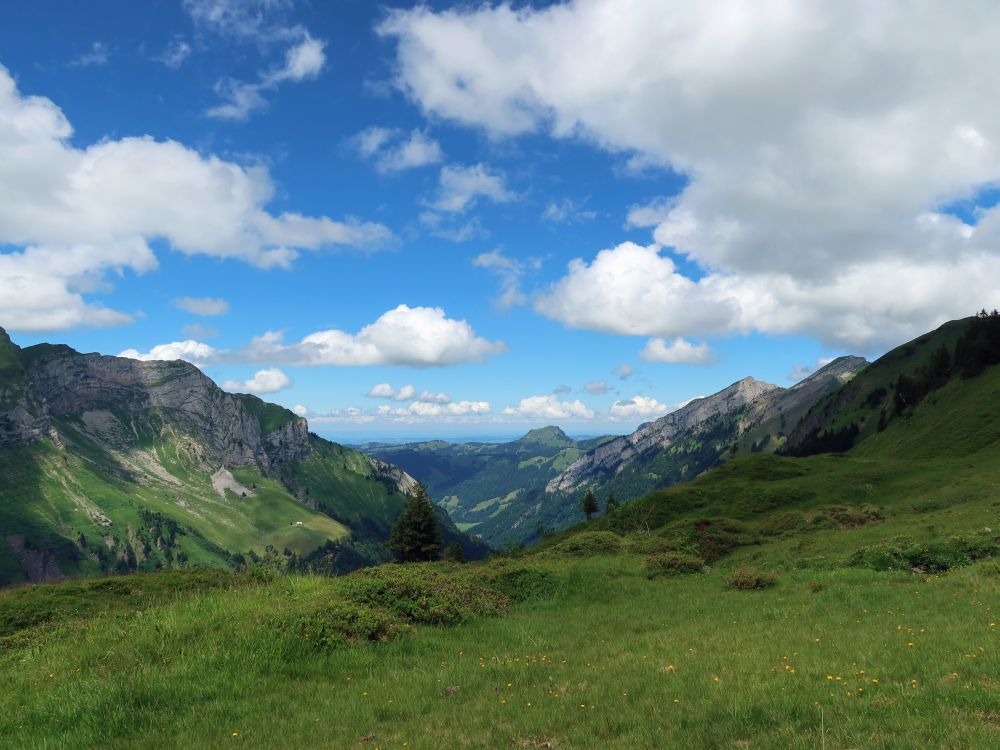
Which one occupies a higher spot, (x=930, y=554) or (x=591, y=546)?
(x=930, y=554)

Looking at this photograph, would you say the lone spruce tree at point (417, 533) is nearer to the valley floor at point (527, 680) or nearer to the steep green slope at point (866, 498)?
the steep green slope at point (866, 498)

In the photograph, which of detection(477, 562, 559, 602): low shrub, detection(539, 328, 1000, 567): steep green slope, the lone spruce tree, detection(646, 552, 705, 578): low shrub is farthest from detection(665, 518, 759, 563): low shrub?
the lone spruce tree

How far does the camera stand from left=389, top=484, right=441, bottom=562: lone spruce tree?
79.6 m

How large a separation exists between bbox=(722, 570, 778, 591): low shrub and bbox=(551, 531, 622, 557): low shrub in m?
13.6

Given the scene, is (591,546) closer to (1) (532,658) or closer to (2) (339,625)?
(1) (532,658)

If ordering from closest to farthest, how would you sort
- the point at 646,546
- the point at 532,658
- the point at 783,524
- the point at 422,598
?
the point at 532,658 < the point at 422,598 < the point at 646,546 < the point at 783,524

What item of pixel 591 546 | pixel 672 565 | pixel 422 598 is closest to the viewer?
pixel 422 598

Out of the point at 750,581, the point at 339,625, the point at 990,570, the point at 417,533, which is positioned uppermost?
the point at 339,625

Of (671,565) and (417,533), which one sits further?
(417,533)

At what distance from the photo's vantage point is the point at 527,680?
47.5 feet

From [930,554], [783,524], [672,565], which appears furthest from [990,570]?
[783,524]

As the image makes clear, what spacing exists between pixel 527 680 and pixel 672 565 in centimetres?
2468

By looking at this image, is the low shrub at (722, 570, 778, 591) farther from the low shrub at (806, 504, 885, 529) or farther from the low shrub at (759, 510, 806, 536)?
the low shrub at (759, 510, 806, 536)

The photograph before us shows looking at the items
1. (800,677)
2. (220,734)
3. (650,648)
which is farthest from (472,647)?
(800,677)
